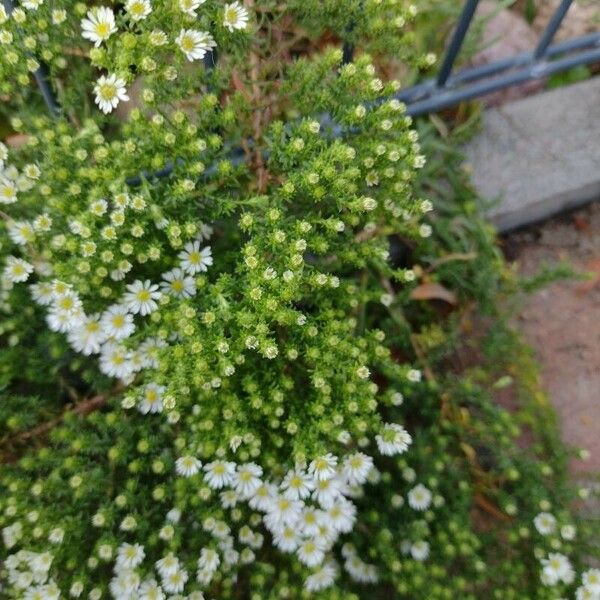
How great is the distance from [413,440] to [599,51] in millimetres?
1561

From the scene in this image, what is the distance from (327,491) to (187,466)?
40 cm

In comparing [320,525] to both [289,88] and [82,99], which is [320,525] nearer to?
[289,88]

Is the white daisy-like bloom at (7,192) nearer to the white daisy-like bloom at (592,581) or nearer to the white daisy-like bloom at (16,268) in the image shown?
the white daisy-like bloom at (16,268)

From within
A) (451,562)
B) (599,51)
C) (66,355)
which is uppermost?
(599,51)

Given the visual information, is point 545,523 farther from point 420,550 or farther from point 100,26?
point 100,26

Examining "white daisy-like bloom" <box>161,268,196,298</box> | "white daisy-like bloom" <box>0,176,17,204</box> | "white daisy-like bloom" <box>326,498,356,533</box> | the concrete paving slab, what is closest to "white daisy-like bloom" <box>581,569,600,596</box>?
"white daisy-like bloom" <box>326,498,356,533</box>

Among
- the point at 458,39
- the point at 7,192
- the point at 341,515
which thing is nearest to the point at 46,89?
the point at 7,192

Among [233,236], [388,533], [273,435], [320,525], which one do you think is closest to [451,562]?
[388,533]

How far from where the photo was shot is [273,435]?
186 cm

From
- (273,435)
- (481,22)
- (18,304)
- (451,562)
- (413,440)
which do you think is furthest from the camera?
(481,22)

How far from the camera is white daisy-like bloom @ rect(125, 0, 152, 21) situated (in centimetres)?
153

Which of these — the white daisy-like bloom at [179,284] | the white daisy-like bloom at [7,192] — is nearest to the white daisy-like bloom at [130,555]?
the white daisy-like bloom at [179,284]

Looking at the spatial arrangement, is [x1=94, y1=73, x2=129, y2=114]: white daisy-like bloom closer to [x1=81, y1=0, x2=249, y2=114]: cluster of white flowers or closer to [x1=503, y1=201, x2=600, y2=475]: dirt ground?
[x1=81, y1=0, x2=249, y2=114]: cluster of white flowers

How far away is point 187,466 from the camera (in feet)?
6.24
